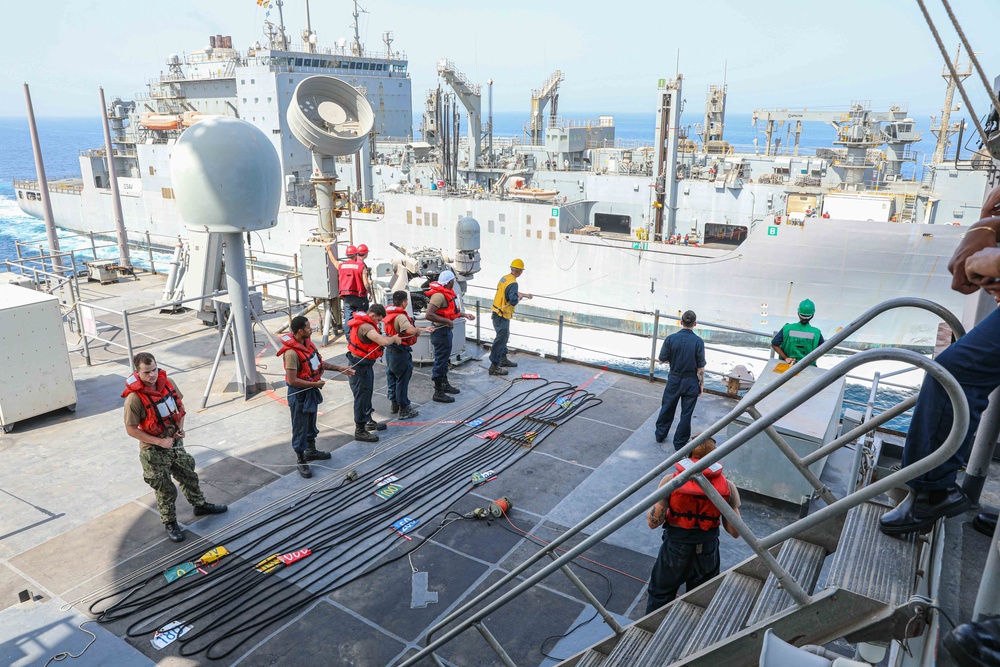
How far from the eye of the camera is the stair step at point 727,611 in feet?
9.21

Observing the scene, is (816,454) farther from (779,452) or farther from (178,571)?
(178,571)

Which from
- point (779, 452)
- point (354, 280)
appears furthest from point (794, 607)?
point (354, 280)

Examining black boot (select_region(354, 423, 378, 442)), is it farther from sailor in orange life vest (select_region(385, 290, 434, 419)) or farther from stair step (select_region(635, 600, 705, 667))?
stair step (select_region(635, 600, 705, 667))

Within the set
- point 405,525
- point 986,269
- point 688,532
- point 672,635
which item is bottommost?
point 405,525

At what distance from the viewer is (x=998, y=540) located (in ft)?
6.22

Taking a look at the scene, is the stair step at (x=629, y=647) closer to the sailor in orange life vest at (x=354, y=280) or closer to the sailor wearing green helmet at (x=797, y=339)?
the sailor wearing green helmet at (x=797, y=339)

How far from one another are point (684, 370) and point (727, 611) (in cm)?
380

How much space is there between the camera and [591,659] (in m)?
3.53

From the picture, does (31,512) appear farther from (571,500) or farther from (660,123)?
(660,123)

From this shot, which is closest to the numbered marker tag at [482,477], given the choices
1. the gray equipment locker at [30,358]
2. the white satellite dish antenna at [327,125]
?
the gray equipment locker at [30,358]

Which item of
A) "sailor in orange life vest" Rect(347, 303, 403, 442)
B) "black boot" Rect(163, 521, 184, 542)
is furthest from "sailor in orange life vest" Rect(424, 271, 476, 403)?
"black boot" Rect(163, 521, 184, 542)

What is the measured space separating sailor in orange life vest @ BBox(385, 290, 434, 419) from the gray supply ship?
36.1ft

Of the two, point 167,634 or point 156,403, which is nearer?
point 167,634

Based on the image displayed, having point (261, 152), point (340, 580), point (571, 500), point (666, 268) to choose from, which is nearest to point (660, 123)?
point (666, 268)
